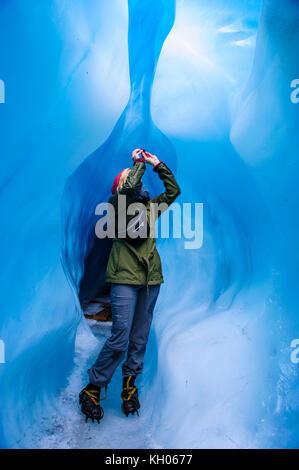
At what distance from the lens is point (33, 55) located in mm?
2211

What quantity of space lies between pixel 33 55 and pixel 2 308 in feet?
4.77

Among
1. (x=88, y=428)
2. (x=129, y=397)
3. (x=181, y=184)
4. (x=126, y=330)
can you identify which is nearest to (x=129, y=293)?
(x=126, y=330)

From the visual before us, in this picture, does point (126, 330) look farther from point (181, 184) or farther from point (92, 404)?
point (181, 184)

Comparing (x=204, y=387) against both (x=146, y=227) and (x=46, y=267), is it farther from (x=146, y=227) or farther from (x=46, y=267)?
(x=46, y=267)

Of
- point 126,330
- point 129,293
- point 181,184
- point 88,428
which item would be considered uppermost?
point 181,184

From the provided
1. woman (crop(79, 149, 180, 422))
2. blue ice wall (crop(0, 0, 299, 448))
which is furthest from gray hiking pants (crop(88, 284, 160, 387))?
blue ice wall (crop(0, 0, 299, 448))

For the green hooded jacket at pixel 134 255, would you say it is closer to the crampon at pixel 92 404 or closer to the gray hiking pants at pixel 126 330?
the gray hiking pants at pixel 126 330

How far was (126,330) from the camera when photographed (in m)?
1.99

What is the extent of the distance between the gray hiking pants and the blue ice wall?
39cm

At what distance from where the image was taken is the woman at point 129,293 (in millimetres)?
1987

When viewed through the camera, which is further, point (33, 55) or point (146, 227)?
point (33, 55)

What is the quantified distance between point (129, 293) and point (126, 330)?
193 millimetres

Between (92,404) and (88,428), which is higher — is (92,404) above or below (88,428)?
above

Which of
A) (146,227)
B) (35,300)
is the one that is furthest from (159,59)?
(35,300)
